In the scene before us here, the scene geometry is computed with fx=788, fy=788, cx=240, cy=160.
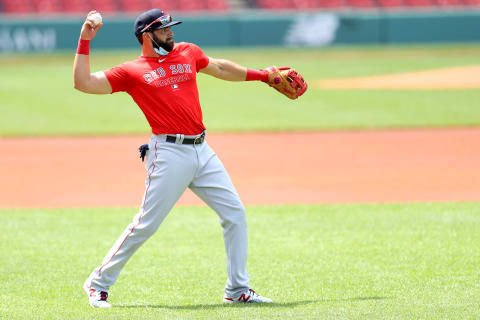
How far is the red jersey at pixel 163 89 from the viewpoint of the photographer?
562 centimetres

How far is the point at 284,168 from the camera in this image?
12336 millimetres

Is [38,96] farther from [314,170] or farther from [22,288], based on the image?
[22,288]

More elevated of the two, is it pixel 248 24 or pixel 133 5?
pixel 133 5

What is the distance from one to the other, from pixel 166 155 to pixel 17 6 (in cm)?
2789

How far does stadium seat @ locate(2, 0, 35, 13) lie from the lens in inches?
1232

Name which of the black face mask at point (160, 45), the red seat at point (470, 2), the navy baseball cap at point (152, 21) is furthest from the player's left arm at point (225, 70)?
the red seat at point (470, 2)

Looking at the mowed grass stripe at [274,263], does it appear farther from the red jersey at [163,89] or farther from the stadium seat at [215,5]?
the stadium seat at [215,5]

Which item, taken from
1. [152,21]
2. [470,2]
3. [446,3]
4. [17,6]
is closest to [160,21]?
[152,21]

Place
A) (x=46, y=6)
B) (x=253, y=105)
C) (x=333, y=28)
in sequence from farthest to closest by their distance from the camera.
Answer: (x=333, y=28), (x=46, y=6), (x=253, y=105)

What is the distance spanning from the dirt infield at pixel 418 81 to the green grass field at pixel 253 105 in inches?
30.4

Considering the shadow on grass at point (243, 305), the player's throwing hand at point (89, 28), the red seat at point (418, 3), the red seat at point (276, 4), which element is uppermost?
the player's throwing hand at point (89, 28)

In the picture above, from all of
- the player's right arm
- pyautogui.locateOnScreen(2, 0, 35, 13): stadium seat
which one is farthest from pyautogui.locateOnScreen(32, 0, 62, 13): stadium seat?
the player's right arm

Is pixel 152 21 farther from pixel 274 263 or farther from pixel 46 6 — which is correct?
pixel 46 6

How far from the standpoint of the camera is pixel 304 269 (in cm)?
665
